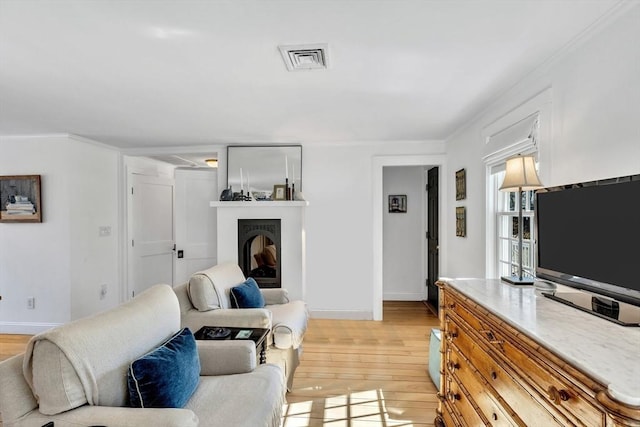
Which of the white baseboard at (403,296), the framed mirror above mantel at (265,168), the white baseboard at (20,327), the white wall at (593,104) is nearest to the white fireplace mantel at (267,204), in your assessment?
the framed mirror above mantel at (265,168)

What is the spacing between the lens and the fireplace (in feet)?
14.0

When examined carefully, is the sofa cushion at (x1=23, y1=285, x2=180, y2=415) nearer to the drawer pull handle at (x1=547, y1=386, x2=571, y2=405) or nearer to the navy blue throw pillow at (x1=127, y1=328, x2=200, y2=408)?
the navy blue throw pillow at (x1=127, y1=328, x2=200, y2=408)

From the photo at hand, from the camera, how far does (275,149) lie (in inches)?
173

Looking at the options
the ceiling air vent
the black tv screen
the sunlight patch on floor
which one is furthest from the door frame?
the black tv screen

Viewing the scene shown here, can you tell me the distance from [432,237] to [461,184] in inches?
59.0

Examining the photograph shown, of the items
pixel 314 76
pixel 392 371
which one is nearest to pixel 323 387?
pixel 392 371

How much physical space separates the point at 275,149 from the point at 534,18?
10.6ft

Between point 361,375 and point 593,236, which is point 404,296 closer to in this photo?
point 361,375

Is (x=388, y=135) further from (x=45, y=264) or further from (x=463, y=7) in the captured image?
(x=45, y=264)

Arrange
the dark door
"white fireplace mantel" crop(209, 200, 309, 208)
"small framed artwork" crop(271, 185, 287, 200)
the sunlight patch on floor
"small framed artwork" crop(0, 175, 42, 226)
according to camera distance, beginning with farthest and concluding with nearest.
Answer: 1. the dark door
2. "small framed artwork" crop(271, 185, 287, 200)
3. "white fireplace mantel" crop(209, 200, 309, 208)
4. "small framed artwork" crop(0, 175, 42, 226)
5. the sunlight patch on floor

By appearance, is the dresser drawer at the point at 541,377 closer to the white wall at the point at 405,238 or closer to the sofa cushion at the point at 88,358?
the sofa cushion at the point at 88,358

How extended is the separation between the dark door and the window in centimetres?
174

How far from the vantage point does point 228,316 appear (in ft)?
8.32

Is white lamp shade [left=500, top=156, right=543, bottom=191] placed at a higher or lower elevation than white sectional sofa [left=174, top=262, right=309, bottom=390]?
higher
